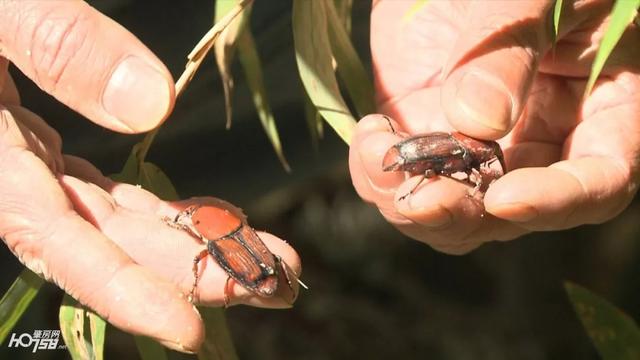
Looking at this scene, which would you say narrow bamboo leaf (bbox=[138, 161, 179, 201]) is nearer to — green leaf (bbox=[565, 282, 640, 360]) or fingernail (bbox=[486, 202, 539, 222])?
Answer: fingernail (bbox=[486, 202, 539, 222])

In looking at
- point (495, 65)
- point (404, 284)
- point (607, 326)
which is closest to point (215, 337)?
point (495, 65)

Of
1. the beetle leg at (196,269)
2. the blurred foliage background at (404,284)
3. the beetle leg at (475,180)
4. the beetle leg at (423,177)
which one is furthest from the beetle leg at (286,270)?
the blurred foliage background at (404,284)

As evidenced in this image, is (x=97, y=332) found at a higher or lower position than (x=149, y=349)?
higher

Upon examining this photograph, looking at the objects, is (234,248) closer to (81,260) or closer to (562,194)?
(81,260)

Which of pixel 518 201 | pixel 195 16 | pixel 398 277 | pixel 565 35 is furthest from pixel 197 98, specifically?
pixel 518 201

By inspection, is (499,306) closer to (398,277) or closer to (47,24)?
(398,277)

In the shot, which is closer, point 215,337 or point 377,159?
point 377,159

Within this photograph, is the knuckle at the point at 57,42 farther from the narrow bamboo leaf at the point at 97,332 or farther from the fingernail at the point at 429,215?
the fingernail at the point at 429,215

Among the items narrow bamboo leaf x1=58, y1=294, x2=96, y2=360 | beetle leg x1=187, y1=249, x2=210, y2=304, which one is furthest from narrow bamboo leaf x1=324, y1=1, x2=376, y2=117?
narrow bamboo leaf x1=58, y1=294, x2=96, y2=360
